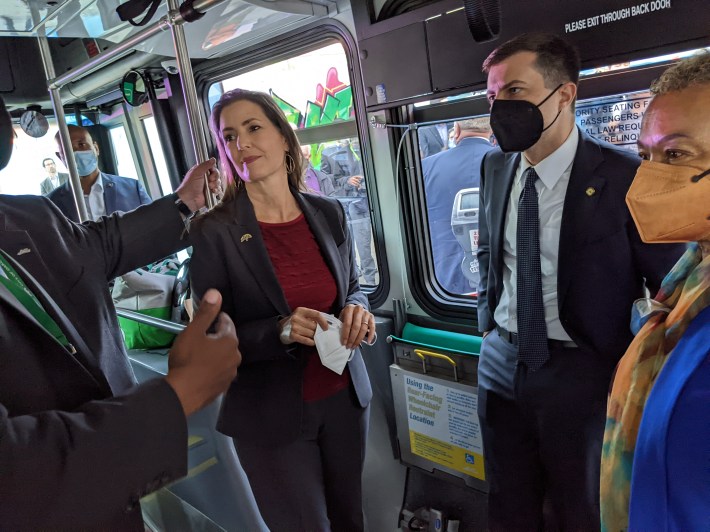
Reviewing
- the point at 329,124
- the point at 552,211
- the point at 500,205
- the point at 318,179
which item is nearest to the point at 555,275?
the point at 552,211

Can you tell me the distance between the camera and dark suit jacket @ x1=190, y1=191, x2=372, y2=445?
72.4 inches

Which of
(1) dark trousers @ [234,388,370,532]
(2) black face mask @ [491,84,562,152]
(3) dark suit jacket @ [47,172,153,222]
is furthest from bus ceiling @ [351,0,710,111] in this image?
(3) dark suit jacket @ [47,172,153,222]

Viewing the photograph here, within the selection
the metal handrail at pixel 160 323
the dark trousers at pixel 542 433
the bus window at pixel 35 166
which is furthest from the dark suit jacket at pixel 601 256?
the bus window at pixel 35 166

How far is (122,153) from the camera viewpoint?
5402 mm

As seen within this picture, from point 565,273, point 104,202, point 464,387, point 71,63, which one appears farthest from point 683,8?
point 71,63

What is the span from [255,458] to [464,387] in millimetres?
1215

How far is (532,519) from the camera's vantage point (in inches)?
80.8

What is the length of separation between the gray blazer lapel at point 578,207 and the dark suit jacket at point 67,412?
1.34 meters

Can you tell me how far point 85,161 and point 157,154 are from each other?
1143mm

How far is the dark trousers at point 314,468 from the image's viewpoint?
74.0 inches

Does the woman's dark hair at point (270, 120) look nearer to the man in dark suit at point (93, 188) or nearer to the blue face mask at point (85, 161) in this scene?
the man in dark suit at point (93, 188)

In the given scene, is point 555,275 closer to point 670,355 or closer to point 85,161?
point 670,355

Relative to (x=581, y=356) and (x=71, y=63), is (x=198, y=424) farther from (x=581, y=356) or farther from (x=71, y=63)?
(x=71, y=63)

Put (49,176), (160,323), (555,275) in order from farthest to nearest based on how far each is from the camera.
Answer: (49,176) < (160,323) < (555,275)
